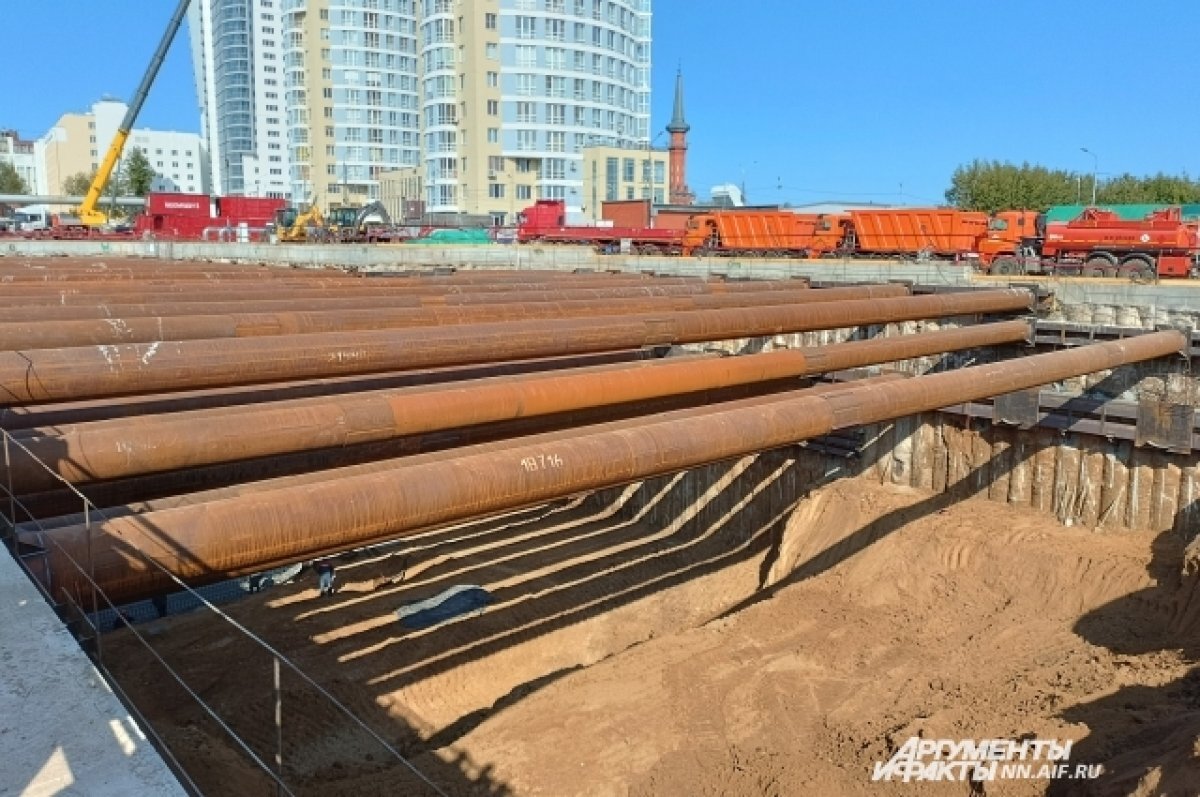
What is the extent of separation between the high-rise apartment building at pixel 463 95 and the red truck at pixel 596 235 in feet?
102

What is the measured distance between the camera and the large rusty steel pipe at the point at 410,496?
5445mm

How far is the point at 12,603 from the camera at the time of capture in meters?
5.39

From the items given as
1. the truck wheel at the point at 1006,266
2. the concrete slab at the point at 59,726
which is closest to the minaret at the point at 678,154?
the truck wheel at the point at 1006,266

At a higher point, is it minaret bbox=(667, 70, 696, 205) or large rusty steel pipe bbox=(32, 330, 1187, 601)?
minaret bbox=(667, 70, 696, 205)

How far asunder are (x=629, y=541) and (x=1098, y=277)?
18235mm

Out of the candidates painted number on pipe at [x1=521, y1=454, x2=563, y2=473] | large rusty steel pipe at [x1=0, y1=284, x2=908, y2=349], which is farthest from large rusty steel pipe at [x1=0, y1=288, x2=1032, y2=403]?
painted number on pipe at [x1=521, y1=454, x2=563, y2=473]

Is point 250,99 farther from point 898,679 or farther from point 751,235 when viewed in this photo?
point 898,679

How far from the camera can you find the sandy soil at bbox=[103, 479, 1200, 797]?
29.3ft

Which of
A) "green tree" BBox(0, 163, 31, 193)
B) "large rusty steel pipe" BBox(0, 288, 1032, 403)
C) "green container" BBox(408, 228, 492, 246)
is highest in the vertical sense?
"green tree" BBox(0, 163, 31, 193)

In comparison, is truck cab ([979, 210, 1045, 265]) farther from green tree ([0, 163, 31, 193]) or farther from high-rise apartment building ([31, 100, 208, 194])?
high-rise apartment building ([31, 100, 208, 194])

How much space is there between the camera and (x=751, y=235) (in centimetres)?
4319

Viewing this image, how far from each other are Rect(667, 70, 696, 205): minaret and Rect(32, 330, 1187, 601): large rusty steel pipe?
304 ft

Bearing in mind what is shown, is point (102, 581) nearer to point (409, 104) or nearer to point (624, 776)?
point (624, 776)

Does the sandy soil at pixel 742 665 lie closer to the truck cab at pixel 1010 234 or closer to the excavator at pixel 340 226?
the truck cab at pixel 1010 234
